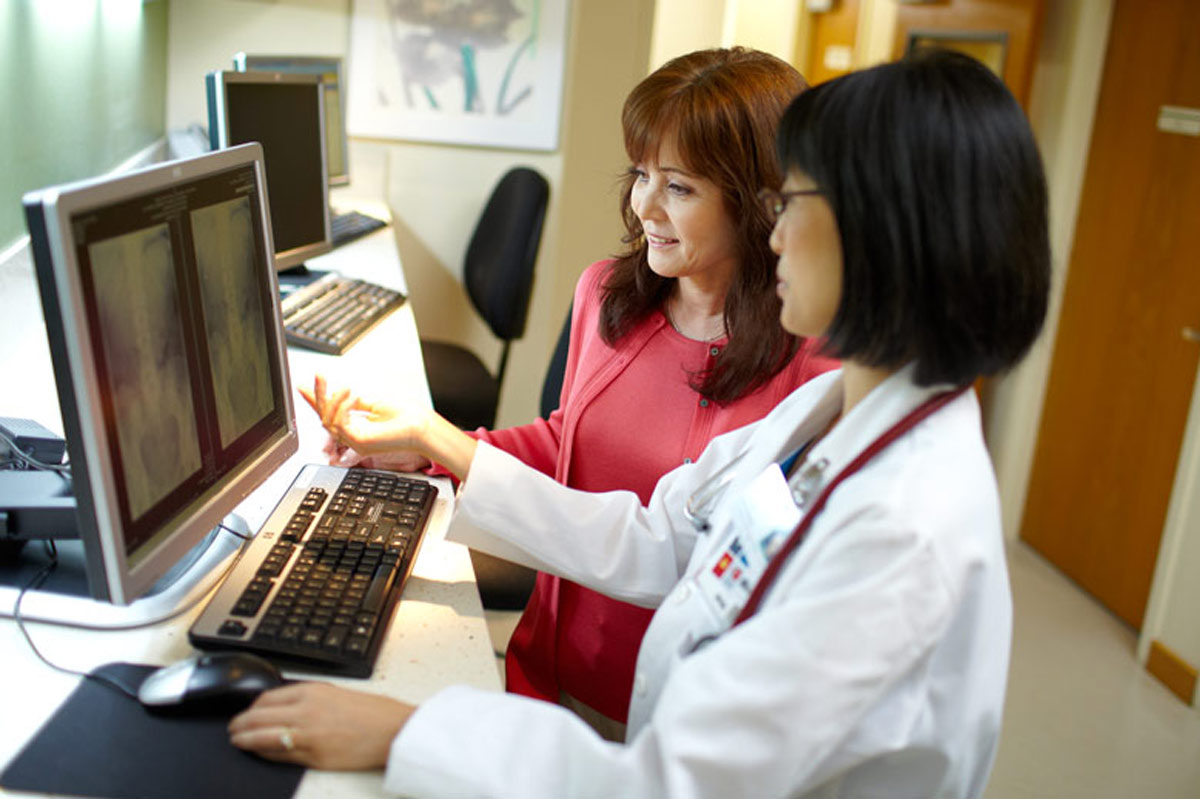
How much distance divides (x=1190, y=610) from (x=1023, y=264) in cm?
243

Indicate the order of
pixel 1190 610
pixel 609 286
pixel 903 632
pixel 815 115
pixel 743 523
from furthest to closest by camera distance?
pixel 1190 610, pixel 609 286, pixel 743 523, pixel 815 115, pixel 903 632

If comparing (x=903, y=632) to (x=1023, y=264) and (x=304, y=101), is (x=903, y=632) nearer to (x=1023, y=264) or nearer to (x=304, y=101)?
(x=1023, y=264)

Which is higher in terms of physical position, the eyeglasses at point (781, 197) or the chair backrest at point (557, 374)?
the eyeglasses at point (781, 197)

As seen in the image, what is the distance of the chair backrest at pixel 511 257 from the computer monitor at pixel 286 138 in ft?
1.91

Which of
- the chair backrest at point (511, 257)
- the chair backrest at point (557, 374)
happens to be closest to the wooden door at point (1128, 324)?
the chair backrest at point (511, 257)

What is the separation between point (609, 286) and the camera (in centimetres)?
166

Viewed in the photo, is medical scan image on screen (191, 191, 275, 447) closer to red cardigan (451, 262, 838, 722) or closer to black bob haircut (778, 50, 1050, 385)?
red cardigan (451, 262, 838, 722)

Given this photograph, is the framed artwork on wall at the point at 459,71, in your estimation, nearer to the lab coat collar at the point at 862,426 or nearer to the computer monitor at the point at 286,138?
the computer monitor at the point at 286,138

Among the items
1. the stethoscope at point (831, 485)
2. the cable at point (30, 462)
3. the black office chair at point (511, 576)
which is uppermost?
the stethoscope at point (831, 485)

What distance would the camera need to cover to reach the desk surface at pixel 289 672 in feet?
3.12

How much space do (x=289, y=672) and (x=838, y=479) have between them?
0.53m

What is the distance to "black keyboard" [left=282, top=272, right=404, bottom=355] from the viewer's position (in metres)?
2.11

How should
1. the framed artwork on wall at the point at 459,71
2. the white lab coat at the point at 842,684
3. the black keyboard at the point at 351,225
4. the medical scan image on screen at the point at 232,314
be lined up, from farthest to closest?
1. the framed artwork on wall at the point at 459,71
2. the black keyboard at the point at 351,225
3. the medical scan image on screen at the point at 232,314
4. the white lab coat at the point at 842,684

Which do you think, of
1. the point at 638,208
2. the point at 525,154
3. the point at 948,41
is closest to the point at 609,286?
the point at 638,208
